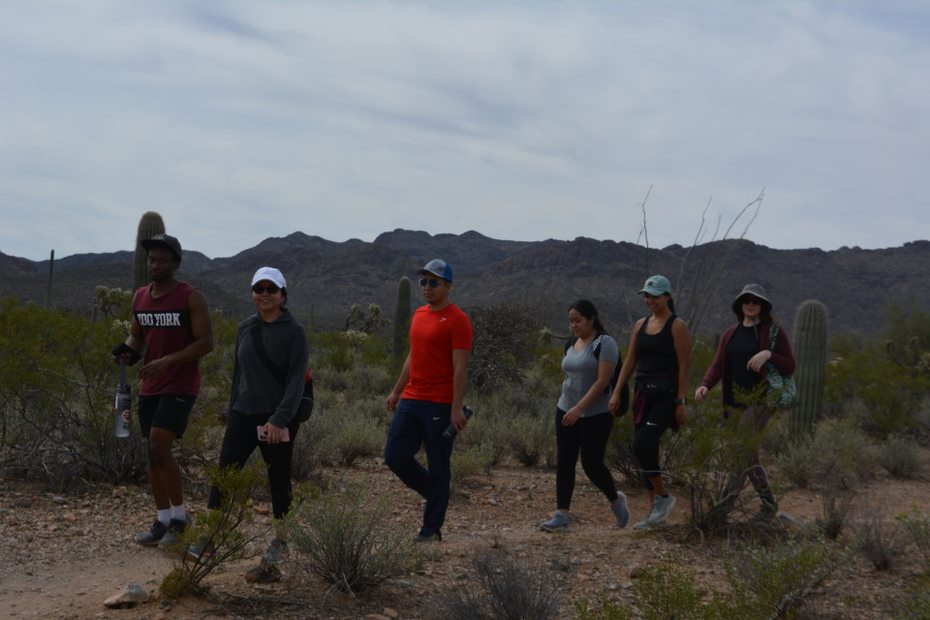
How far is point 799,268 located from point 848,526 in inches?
2570

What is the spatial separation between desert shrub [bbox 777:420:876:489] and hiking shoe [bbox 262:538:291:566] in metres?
5.75

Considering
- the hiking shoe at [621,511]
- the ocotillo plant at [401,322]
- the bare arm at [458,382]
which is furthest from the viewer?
the ocotillo plant at [401,322]

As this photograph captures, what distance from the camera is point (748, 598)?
15.6 ft

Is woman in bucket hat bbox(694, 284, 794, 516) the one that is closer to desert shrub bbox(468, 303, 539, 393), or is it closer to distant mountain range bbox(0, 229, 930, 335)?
desert shrub bbox(468, 303, 539, 393)

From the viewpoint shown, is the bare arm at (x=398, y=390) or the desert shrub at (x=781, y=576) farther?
the bare arm at (x=398, y=390)

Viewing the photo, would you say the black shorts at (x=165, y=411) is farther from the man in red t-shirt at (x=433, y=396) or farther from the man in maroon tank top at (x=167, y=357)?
the man in red t-shirt at (x=433, y=396)

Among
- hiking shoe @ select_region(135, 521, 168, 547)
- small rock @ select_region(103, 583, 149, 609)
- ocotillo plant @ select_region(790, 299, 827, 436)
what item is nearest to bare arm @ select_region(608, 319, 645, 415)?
hiking shoe @ select_region(135, 521, 168, 547)

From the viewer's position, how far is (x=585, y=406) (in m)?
7.29

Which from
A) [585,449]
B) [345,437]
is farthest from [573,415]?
[345,437]

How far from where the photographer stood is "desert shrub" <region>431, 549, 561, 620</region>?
189 inches

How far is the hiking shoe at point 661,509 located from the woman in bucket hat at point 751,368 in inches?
22.4

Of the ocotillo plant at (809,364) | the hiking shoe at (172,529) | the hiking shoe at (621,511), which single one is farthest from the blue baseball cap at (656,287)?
the ocotillo plant at (809,364)

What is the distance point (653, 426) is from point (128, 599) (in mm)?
3793

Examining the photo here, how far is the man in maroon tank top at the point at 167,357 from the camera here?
6.30 m
